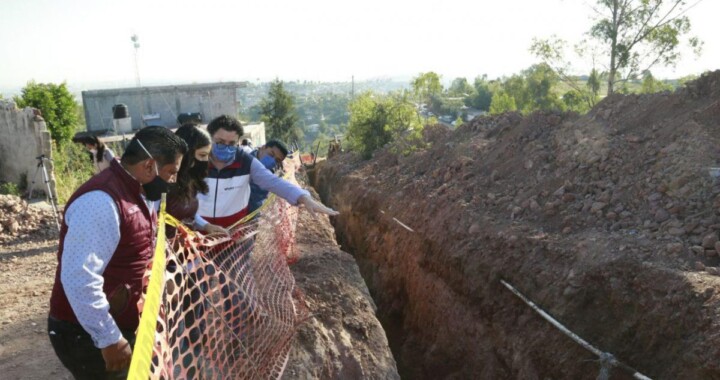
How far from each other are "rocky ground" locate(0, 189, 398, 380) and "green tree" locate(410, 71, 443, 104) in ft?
25.9

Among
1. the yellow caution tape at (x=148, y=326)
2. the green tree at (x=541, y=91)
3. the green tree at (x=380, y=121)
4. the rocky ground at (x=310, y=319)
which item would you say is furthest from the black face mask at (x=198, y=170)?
the green tree at (x=541, y=91)

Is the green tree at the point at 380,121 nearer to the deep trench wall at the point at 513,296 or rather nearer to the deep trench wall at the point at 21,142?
the deep trench wall at the point at 513,296

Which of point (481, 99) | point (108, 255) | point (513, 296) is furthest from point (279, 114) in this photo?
point (108, 255)

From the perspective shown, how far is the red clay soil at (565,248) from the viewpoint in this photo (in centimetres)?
445

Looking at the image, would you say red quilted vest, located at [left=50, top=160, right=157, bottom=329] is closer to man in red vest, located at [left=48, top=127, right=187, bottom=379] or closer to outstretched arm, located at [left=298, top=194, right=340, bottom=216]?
man in red vest, located at [left=48, top=127, right=187, bottom=379]

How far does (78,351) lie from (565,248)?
497 cm

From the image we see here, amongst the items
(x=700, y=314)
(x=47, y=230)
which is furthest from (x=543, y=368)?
(x=47, y=230)

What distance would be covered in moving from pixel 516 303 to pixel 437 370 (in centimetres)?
152

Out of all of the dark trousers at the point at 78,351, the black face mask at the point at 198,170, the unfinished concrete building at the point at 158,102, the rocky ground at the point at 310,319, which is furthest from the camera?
the unfinished concrete building at the point at 158,102

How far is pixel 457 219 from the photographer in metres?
7.55

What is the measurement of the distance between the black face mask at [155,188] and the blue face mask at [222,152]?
147 cm

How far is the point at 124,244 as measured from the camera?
7.48 feet

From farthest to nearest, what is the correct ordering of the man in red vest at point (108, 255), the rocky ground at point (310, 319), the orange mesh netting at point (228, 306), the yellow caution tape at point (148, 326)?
1. the rocky ground at point (310, 319)
2. the orange mesh netting at point (228, 306)
3. the man in red vest at point (108, 255)
4. the yellow caution tape at point (148, 326)

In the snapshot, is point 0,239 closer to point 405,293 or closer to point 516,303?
point 405,293
